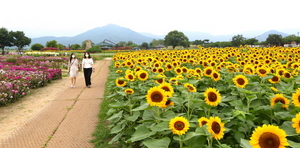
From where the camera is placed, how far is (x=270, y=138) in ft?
5.52

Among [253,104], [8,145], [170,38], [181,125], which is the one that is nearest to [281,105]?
[253,104]

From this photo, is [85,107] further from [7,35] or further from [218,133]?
[7,35]

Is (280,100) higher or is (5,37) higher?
(5,37)

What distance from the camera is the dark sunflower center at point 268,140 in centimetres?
165

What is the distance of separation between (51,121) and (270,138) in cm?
477

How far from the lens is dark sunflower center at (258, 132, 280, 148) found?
1.65 metres

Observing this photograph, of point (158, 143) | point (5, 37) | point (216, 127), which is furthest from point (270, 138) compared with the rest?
point (5, 37)

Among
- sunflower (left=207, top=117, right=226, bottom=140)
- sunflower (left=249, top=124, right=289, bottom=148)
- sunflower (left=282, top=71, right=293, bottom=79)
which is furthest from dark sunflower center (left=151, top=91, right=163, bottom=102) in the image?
sunflower (left=282, top=71, right=293, bottom=79)

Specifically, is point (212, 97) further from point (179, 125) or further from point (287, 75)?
point (287, 75)

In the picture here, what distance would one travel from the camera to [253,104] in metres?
3.01

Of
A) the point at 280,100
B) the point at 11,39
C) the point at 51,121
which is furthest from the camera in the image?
the point at 11,39

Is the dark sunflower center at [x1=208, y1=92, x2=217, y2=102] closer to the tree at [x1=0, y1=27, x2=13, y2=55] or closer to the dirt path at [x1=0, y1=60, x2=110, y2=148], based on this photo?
the dirt path at [x1=0, y1=60, x2=110, y2=148]

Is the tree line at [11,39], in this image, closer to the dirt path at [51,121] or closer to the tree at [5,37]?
the tree at [5,37]

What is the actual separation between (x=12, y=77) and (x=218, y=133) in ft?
29.9
